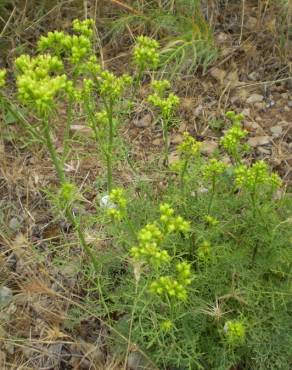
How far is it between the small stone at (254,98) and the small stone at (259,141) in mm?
393

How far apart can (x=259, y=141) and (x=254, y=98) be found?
1.53 feet

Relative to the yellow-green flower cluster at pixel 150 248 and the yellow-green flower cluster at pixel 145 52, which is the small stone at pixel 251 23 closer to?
the yellow-green flower cluster at pixel 145 52

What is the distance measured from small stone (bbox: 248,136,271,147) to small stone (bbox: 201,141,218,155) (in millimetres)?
273

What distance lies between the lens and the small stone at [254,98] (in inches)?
170

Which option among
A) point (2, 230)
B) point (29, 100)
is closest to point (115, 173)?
point (2, 230)

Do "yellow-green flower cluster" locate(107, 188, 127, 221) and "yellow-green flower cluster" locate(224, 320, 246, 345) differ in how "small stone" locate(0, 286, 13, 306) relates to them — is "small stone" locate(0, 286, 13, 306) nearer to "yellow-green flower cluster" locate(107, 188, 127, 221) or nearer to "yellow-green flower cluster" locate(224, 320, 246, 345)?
"yellow-green flower cluster" locate(107, 188, 127, 221)

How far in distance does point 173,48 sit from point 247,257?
2131 millimetres

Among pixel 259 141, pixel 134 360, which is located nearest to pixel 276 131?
pixel 259 141

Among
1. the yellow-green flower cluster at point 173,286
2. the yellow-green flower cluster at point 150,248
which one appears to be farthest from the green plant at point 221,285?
the yellow-green flower cluster at point 150,248

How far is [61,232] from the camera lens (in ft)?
11.9

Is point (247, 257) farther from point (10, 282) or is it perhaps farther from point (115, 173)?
point (10, 282)

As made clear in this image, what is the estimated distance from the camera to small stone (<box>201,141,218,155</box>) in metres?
4.04

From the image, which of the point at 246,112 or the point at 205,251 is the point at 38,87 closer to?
the point at 205,251

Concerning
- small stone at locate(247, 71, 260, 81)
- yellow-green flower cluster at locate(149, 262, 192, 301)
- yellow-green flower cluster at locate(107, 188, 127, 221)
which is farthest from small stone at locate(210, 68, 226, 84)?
yellow-green flower cluster at locate(149, 262, 192, 301)
